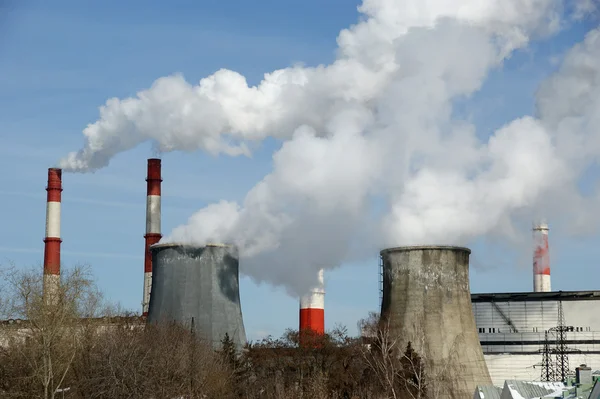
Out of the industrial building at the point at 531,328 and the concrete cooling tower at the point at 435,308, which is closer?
the concrete cooling tower at the point at 435,308

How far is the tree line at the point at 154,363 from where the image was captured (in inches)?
A: 1193

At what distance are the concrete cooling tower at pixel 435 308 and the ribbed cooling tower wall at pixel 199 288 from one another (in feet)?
17.8

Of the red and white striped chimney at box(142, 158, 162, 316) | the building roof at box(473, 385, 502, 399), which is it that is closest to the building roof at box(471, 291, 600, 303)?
the red and white striped chimney at box(142, 158, 162, 316)

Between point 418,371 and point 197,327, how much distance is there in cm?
723

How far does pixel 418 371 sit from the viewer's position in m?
33.4

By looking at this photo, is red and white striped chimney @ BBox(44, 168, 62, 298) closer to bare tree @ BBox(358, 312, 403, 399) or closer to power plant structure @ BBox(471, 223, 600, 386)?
bare tree @ BBox(358, 312, 403, 399)

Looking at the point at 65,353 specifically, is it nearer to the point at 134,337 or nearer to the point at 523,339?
the point at 134,337

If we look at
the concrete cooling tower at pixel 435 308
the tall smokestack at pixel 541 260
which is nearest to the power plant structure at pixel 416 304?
the concrete cooling tower at pixel 435 308

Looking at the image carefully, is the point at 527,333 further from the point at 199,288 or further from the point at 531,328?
the point at 199,288

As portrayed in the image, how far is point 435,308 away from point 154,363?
25.8 ft

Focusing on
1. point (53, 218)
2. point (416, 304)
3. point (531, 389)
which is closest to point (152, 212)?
point (53, 218)

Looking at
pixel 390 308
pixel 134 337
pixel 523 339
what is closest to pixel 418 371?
pixel 390 308

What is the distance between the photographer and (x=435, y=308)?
32.3 metres

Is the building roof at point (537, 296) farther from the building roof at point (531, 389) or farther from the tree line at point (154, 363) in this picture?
the building roof at point (531, 389)
